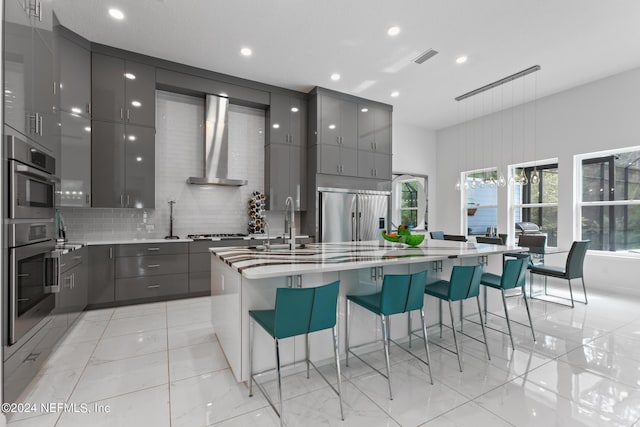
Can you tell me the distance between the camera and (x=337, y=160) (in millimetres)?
5156

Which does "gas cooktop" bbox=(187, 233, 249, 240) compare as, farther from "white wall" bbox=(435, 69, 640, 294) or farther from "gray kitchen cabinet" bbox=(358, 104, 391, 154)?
"white wall" bbox=(435, 69, 640, 294)

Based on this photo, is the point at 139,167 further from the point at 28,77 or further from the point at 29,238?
the point at 29,238

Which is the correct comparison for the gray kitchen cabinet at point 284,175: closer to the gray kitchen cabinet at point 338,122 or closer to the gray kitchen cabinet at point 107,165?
the gray kitchen cabinet at point 338,122

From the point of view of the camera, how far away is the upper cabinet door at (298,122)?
5.10 m

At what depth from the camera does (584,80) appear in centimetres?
471

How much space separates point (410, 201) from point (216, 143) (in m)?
4.66

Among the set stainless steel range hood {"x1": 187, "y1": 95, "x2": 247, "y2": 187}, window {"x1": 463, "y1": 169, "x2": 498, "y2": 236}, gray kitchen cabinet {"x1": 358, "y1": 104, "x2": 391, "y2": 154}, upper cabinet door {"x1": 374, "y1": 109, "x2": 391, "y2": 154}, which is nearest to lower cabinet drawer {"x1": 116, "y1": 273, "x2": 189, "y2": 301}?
stainless steel range hood {"x1": 187, "y1": 95, "x2": 247, "y2": 187}

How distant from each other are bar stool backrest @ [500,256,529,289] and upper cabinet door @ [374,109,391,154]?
3416mm

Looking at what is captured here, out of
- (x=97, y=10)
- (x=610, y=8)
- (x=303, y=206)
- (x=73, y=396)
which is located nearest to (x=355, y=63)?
(x=303, y=206)

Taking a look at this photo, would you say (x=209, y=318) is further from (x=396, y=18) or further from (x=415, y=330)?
(x=396, y=18)

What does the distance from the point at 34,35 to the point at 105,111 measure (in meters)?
1.79

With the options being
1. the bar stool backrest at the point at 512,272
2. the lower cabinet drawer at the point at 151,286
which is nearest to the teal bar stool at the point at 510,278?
the bar stool backrest at the point at 512,272

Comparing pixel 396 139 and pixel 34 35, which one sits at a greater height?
pixel 396 139

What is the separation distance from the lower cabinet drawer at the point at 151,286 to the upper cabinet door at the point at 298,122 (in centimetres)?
280
